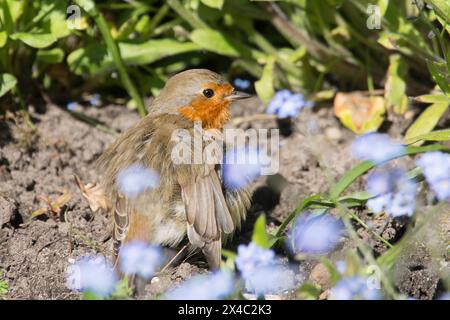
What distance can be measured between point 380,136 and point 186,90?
131cm

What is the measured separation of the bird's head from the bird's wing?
600 mm

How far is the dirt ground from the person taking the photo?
4.12 metres

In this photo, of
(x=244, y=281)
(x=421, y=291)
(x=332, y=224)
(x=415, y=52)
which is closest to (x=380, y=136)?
(x=415, y=52)

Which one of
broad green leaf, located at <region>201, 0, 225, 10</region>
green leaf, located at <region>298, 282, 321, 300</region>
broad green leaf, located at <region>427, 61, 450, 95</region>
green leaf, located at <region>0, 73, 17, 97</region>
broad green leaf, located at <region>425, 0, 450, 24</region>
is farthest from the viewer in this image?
green leaf, located at <region>0, 73, 17, 97</region>

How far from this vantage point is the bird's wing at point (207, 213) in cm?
420

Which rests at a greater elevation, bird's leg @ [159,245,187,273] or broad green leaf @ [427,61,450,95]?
broad green leaf @ [427,61,450,95]

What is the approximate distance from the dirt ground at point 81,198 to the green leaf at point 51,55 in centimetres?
46

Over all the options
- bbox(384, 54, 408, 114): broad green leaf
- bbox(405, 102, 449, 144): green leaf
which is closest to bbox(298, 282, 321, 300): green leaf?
bbox(405, 102, 449, 144): green leaf

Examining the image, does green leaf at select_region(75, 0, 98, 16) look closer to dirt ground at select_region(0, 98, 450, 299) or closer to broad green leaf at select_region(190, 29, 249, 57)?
broad green leaf at select_region(190, 29, 249, 57)

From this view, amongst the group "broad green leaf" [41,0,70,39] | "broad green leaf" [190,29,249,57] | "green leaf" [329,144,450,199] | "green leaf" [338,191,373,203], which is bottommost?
"broad green leaf" [190,29,249,57]

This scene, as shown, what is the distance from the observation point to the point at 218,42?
5664 mm

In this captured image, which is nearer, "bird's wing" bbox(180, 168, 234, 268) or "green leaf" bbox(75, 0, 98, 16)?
"bird's wing" bbox(180, 168, 234, 268)

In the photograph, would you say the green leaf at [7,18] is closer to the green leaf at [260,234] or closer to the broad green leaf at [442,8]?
the broad green leaf at [442,8]
